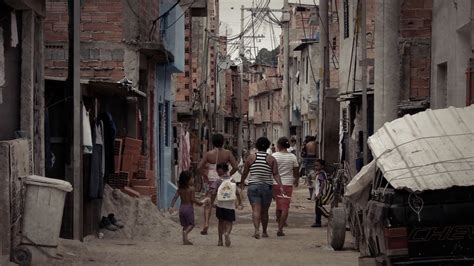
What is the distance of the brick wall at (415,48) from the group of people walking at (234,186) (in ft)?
8.60

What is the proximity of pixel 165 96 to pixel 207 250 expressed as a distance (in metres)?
11.2

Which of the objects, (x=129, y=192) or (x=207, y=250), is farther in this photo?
(x=129, y=192)

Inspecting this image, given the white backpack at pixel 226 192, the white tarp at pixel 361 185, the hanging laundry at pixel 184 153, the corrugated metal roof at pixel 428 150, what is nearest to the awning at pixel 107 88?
the white backpack at pixel 226 192

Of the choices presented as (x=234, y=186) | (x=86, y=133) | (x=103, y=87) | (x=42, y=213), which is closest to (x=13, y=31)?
(x=42, y=213)

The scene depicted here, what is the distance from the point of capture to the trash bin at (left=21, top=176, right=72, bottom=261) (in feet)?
35.2

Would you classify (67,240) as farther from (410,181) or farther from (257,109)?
(257,109)

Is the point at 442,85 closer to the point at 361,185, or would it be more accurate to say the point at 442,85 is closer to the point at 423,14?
the point at 423,14

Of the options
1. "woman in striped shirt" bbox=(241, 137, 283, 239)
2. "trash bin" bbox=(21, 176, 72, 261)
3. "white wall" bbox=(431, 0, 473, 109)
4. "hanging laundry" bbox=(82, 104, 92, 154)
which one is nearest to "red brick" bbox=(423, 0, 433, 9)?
Answer: "white wall" bbox=(431, 0, 473, 109)

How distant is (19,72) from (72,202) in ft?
7.23

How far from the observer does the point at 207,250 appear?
14070 mm

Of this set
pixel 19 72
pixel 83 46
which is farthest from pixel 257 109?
pixel 19 72

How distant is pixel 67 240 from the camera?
1289cm

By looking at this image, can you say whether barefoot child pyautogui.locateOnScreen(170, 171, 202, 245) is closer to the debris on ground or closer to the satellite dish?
the debris on ground

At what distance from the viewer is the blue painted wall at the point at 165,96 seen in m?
23.2
